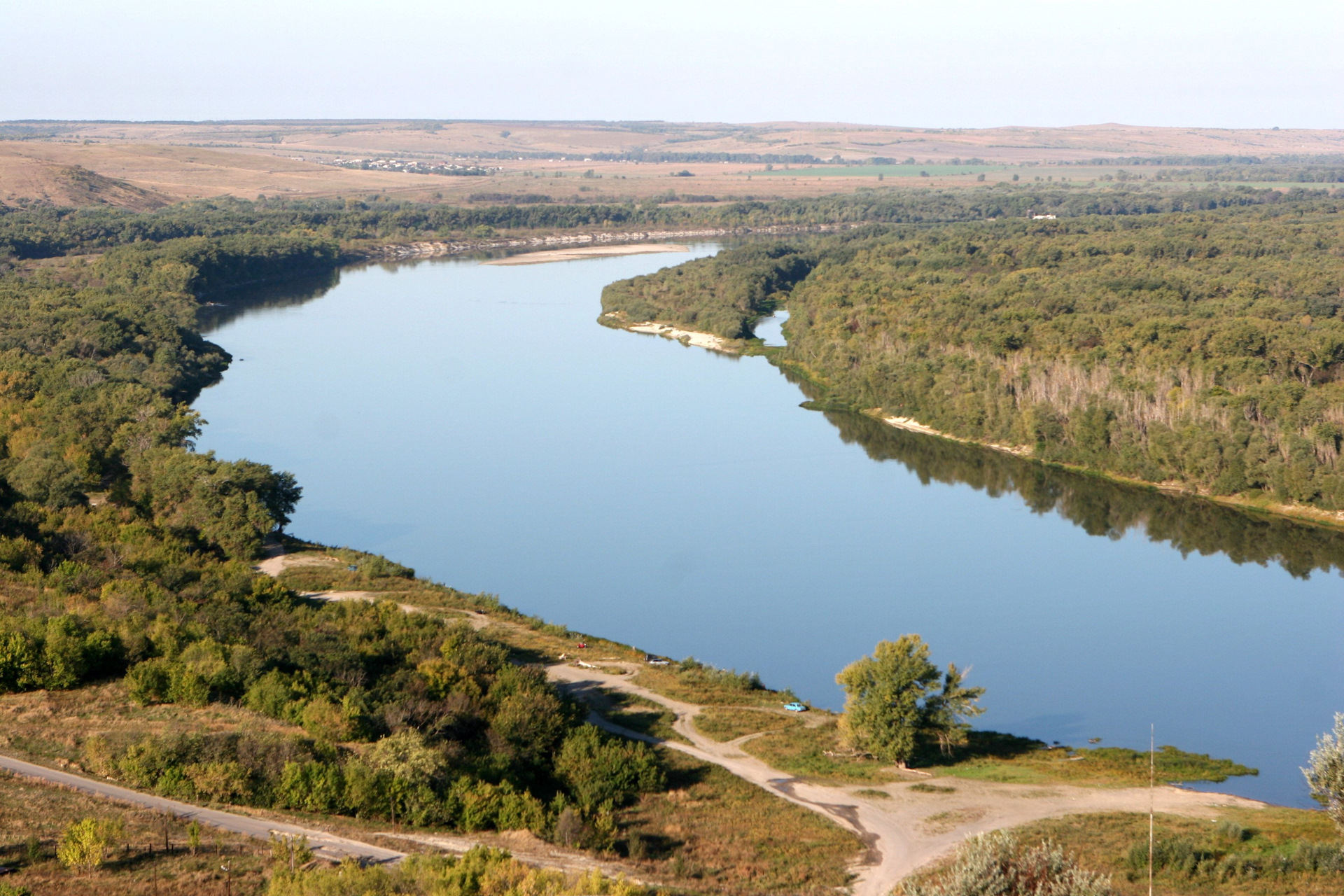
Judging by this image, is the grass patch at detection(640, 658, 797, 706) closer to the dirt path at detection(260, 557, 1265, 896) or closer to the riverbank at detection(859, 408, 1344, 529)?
the dirt path at detection(260, 557, 1265, 896)

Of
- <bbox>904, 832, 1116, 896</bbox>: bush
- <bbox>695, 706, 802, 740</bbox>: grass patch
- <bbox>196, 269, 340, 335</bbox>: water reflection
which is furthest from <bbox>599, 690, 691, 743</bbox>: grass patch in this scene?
<bbox>196, 269, 340, 335</bbox>: water reflection

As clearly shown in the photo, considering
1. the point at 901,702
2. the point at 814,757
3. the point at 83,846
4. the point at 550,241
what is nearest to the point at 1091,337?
the point at 901,702

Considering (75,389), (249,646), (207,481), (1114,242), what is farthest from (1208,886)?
(1114,242)

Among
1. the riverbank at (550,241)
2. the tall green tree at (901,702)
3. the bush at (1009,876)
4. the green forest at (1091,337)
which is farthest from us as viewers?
the riverbank at (550,241)

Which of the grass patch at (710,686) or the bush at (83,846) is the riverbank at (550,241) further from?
the bush at (83,846)

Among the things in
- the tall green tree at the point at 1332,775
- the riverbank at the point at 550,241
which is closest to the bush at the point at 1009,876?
the tall green tree at the point at 1332,775
